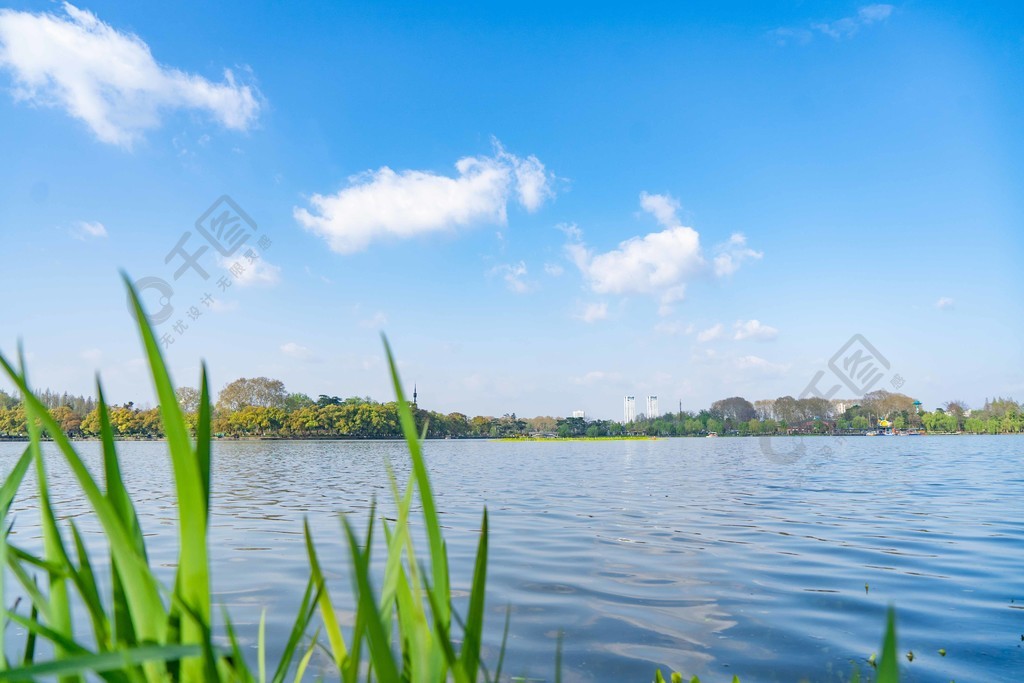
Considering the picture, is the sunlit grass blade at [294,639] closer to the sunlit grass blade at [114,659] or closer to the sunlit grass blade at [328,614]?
the sunlit grass blade at [328,614]

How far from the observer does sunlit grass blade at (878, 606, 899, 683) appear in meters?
0.61

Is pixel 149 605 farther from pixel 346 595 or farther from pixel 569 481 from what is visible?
pixel 569 481

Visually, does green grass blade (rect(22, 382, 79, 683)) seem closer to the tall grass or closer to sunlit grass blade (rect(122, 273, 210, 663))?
the tall grass

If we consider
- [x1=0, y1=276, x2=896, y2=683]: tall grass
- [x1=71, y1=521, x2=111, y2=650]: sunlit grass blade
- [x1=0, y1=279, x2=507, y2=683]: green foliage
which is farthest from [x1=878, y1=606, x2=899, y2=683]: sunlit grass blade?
[x1=71, y1=521, x2=111, y2=650]: sunlit grass blade

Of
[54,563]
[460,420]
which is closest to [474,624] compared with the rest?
[54,563]

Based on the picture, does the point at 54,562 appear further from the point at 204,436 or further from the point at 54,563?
the point at 204,436

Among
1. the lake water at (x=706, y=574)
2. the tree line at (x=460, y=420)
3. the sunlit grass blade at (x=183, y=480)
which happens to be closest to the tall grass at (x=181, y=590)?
the sunlit grass blade at (x=183, y=480)

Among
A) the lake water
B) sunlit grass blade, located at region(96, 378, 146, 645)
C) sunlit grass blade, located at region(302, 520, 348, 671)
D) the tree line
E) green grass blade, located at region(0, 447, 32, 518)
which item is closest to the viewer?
sunlit grass blade, located at region(96, 378, 146, 645)

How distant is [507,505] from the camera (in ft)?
44.9

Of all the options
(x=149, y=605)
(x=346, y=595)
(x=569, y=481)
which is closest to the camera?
(x=149, y=605)

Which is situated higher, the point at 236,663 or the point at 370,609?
the point at 370,609

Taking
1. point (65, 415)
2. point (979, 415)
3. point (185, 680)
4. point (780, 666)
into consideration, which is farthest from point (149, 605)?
point (979, 415)

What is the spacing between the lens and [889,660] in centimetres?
64

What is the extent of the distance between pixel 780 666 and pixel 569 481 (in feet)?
53.4
